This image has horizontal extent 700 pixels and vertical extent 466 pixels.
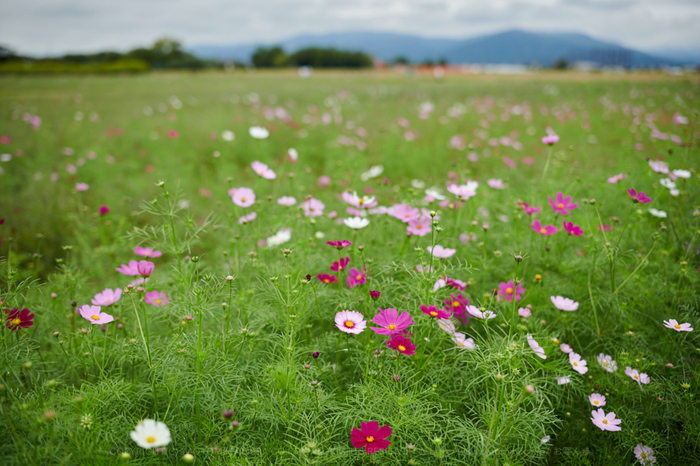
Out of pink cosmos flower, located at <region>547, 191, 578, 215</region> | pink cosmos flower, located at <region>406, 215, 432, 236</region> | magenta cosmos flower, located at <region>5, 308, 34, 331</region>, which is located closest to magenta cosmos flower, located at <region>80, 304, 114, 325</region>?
magenta cosmos flower, located at <region>5, 308, 34, 331</region>

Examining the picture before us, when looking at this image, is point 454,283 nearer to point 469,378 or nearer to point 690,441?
point 469,378

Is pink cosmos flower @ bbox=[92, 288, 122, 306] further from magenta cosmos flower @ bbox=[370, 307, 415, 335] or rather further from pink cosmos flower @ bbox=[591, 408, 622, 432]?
pink cosmos flower @ bbox=[591, 408, 622, 432]

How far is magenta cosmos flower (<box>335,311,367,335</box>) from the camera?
1.08 metres

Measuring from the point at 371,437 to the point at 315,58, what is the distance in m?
41.9

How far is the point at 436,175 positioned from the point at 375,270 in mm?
2539

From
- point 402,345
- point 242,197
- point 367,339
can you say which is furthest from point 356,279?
point 242,197

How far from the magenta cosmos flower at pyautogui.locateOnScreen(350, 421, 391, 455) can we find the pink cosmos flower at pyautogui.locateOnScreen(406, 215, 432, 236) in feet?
2.56

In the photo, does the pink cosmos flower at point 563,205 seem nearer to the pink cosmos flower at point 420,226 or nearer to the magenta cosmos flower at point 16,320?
the pink cosmos flower at point 420,226

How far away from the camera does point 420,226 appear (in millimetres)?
1578

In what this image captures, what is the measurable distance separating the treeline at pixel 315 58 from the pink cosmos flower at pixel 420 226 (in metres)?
38.7

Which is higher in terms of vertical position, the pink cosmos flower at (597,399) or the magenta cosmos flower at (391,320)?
the magenta cosmos flower at (391,320)

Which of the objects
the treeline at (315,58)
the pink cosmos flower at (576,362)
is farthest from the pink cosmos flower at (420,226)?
the treeline at (315,58)

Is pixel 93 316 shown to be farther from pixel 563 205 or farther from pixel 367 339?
pixel 563 205

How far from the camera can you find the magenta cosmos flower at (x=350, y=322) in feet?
3.55
